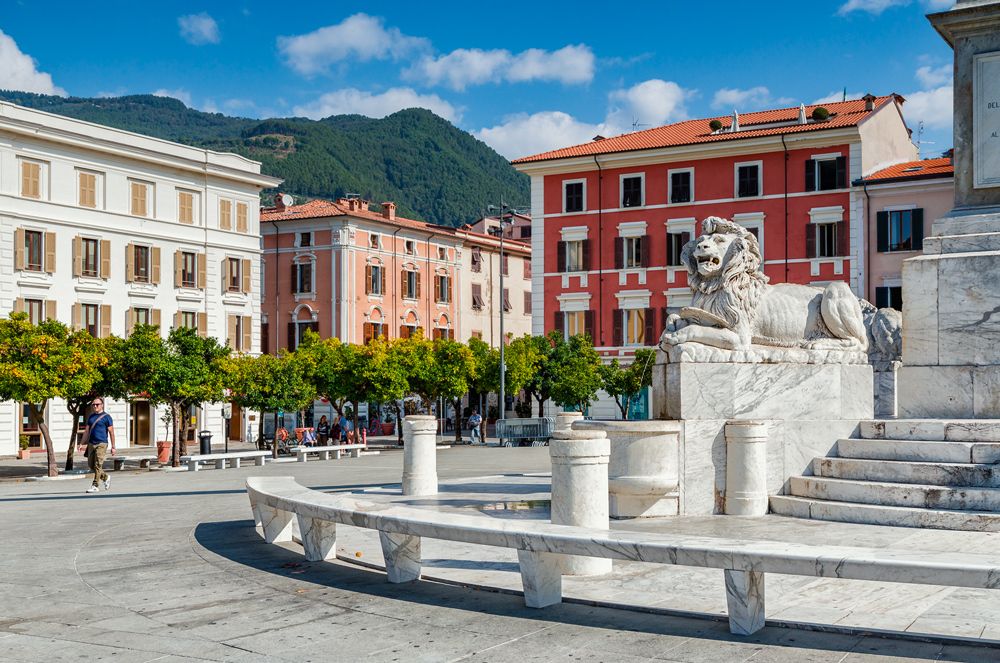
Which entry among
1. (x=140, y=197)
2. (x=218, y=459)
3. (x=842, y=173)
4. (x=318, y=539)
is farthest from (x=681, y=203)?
(x=318, y=539)

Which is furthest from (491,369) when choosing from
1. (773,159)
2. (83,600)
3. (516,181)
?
(516,181)

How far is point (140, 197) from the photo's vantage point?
146 feet

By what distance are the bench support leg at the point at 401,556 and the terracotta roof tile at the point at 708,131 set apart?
3971 cm

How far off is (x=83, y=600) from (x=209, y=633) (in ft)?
5.44

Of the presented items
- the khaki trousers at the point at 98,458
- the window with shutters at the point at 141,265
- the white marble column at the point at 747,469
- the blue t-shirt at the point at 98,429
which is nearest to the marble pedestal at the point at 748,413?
the white marble column at the point at 747,469

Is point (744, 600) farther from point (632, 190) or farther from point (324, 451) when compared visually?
point (632, 190)

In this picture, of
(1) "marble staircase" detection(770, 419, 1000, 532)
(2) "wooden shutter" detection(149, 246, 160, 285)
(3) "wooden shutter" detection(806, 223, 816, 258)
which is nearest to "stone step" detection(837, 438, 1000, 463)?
(1) "marble staircase" detection(770, 419, 1000, 532)

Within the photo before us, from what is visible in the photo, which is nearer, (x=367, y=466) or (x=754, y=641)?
(x=754, y=641)

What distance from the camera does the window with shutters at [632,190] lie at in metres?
47.4

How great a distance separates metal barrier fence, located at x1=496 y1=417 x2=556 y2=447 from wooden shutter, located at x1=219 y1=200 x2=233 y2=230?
59.6 ft

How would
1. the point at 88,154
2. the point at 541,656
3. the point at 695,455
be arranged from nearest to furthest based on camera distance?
the point at 541,656 → the point at 695,455 → the point at 88,154

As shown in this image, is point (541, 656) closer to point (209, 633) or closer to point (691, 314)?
point (209, 633)

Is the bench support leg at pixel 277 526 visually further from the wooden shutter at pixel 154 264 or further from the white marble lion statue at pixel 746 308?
the wooden shutter at pixel 154 264

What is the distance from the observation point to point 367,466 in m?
25.6
